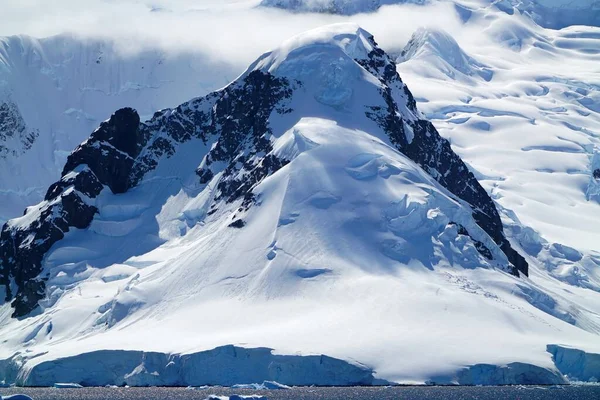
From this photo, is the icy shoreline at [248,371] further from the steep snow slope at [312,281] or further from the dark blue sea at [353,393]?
the dark blue sea at [353,393]

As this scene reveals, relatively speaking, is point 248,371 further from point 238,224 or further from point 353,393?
point 238,224

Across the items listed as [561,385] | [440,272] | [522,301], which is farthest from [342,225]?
[561,385]

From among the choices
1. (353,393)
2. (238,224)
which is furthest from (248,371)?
(238,224)

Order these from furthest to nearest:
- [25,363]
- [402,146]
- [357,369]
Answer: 1. [402,146]
2. [25,363]
3. [357,369]

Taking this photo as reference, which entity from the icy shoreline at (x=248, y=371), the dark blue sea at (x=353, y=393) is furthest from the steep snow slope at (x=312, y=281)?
the dark blue sea at (x=353, y=393)

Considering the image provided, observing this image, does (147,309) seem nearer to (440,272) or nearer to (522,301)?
(440,272)

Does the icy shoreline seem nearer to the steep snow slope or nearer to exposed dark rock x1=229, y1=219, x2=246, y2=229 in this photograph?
the steep snow slope
